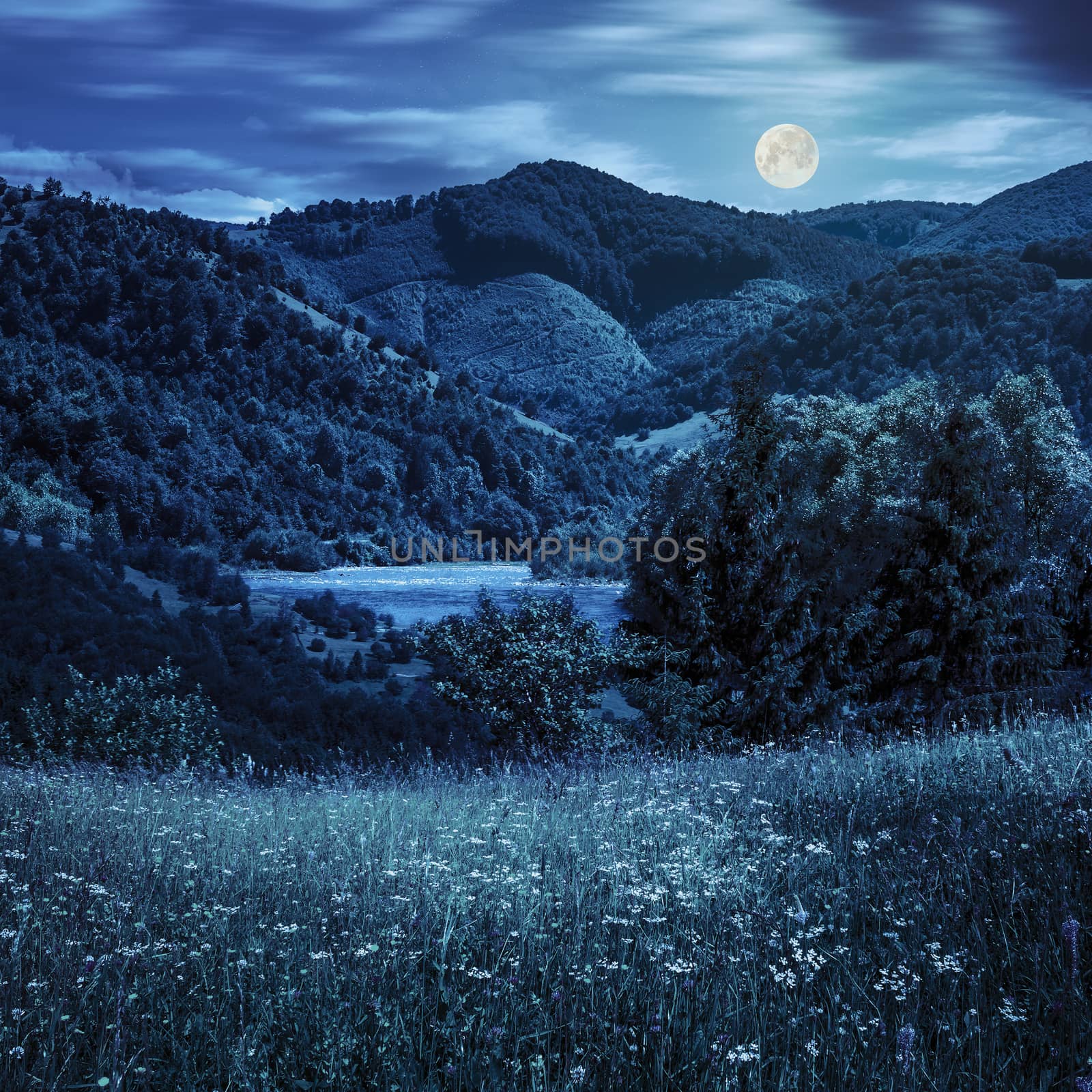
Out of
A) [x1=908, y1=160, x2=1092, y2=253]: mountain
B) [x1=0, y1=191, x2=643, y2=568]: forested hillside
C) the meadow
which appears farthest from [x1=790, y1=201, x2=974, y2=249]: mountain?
the meadow

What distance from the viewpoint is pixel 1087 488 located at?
2003 centimetres

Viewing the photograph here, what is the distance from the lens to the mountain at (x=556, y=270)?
63562 mm

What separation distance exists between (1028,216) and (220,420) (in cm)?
5418

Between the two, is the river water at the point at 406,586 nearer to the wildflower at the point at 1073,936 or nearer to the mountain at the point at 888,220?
the wildflower at the point at 1073,936

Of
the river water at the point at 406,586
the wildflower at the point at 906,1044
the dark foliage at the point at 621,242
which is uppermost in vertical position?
the dark foliage at the point at 621,242

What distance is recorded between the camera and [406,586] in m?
30.1

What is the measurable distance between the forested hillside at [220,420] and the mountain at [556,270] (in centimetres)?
1473

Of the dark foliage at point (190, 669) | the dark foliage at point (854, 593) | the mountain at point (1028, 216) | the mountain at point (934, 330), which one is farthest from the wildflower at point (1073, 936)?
the mountain at point (1028, 216)

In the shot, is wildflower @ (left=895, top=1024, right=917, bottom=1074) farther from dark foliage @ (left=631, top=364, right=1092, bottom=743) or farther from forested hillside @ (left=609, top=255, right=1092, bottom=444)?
forested hillside @ (left=609, top=255, right=1092, bottom=444)

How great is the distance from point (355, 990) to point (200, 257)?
49.5 m

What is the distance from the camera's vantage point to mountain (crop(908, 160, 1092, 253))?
63469 millimetres

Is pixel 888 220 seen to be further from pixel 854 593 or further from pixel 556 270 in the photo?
pixel 854 593

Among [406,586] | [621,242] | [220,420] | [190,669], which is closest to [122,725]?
[190,669]

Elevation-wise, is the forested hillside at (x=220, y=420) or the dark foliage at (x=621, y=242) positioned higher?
the dark foliage at (x=621, y=242)
